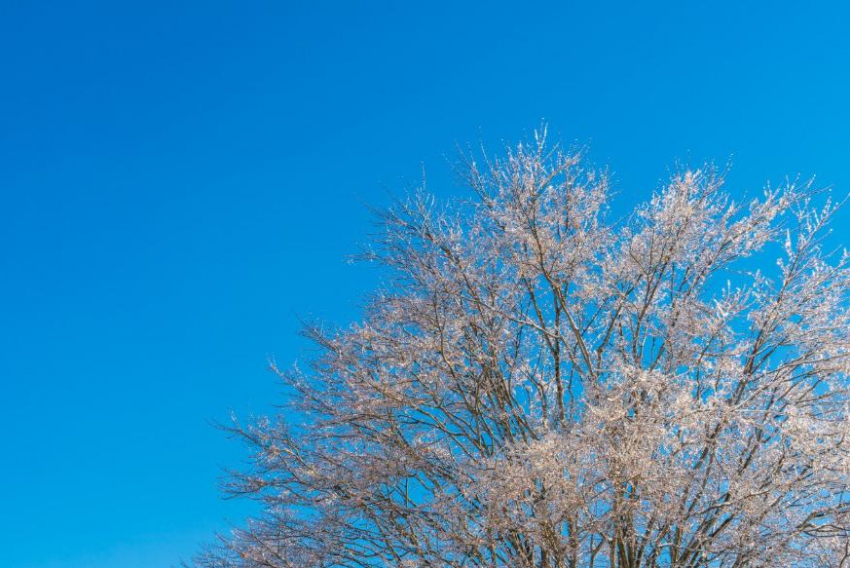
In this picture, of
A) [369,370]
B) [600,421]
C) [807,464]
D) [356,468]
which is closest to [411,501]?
[356,468]

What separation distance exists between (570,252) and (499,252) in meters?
1.01

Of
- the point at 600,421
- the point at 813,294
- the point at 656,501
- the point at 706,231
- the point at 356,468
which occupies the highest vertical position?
the point at 706,231

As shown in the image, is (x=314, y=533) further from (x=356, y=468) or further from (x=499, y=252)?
(x=499, y=252)

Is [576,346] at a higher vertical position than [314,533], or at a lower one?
higher

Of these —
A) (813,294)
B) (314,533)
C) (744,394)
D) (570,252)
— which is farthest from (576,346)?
(314,533)

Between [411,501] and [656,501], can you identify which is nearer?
[656,501]

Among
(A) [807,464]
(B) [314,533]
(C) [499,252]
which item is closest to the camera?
(A) [807,464]

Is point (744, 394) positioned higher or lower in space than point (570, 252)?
lower

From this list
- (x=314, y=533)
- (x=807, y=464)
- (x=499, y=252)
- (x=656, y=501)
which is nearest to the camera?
(x=656, y=501)

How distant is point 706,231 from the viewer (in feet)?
39.5

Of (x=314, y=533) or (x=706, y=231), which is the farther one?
(x=706, y=231)

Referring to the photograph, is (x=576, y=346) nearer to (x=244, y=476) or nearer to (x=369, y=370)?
(x=369, y=370)

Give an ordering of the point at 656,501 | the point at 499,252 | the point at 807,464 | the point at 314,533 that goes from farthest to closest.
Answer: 1. the point at 499,252
2. the point at 314,533
3. the point at 807,464
4. the point at 656,501

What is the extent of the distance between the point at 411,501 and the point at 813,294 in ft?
19.4
